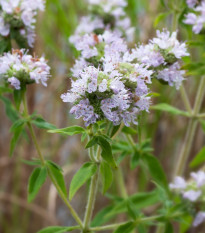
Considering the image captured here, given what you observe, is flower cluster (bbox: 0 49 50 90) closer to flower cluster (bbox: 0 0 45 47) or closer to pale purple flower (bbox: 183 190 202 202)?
flower cluster (bbox: 0 0 45 47)

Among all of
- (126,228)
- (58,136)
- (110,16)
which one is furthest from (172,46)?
(58,136)

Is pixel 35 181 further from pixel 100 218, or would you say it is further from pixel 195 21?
pixel 195 21

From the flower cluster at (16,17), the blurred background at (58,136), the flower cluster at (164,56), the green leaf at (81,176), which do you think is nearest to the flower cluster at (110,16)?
the blurred background at (58,136)

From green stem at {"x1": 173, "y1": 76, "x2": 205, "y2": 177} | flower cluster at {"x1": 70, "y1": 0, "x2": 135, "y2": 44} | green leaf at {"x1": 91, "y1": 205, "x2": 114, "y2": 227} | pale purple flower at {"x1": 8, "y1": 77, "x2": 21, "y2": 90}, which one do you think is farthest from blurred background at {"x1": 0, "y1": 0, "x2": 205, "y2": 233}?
pale purple flower at {"x1": 8, "y1": 77, "x2": 21, "y2": 90}

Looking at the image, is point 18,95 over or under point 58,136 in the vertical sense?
over

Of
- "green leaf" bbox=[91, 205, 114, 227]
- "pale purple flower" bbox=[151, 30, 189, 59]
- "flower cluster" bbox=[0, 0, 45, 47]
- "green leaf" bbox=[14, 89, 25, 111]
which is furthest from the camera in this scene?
"green leaf" bbox=[91, 205, 114, 227]

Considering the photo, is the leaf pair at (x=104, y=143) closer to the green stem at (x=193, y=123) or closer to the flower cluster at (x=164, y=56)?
the flower cluster at (x=164, y=56)
